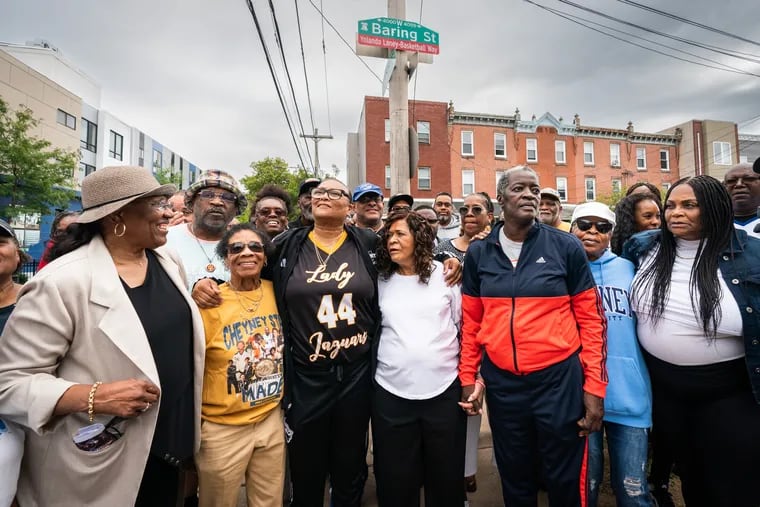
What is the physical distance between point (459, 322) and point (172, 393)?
1.83 metres

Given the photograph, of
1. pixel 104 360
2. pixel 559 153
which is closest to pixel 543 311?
pixel 104 360

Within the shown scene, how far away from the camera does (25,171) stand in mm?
15336

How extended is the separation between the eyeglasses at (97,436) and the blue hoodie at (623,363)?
273 centimetres

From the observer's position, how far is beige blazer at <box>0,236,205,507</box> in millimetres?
1526

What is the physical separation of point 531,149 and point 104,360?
2809 cm

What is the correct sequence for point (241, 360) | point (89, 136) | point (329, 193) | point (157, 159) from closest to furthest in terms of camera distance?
point (241, 360) < point (329, 193) < point (89, 136) < point (157, 159)

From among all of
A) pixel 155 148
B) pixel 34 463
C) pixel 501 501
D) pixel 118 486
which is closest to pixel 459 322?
pixel 501 501

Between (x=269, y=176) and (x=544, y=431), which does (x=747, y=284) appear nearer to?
(x=544, y=431)

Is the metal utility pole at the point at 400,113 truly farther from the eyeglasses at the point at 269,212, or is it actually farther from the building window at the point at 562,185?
the building window at the point at 562,185

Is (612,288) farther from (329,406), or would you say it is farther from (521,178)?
(329,406)

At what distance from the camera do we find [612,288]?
8.39 ft

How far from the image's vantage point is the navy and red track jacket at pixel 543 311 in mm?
2254

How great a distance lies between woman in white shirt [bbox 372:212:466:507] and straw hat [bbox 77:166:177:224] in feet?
5.32

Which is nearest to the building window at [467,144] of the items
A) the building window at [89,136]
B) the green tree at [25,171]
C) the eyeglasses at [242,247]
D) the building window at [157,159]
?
the green tree at [25,171]
